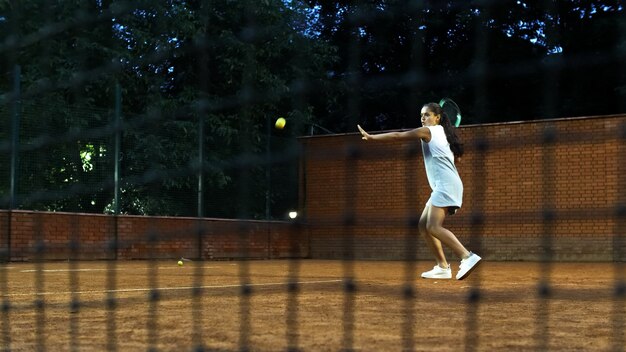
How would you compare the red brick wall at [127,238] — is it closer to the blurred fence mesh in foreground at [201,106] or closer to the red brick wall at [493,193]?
the blurred fence mesh in foreground at [201,106]

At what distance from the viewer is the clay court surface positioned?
121 inches

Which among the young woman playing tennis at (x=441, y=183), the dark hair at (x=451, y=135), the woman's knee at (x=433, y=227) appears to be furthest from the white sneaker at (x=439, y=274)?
the dark hair at (x=451, y=135)

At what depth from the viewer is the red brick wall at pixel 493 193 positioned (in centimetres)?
1274

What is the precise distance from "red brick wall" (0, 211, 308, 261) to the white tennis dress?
3818mm

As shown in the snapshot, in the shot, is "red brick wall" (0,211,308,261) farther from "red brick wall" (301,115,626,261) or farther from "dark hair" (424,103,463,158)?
"dark hair" (424,103,463,158)

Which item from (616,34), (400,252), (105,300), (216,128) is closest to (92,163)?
(216,128)

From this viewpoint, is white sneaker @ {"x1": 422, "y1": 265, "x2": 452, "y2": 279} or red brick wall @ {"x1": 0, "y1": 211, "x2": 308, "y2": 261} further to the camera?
red brick wall @ {"x1": 0, "y1": 211, "x2": 308, "y2": 261}

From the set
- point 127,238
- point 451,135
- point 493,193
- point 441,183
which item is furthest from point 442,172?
point 493,193

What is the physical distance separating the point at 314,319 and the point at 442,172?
280cm

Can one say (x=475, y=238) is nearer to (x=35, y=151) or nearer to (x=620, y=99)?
(x=35, y=151)

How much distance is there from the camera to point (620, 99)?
223 inches

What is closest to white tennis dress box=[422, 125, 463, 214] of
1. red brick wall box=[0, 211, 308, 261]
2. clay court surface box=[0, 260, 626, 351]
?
clay court surface box=[0, 260, 626, 351]

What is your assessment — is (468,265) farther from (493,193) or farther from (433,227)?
(493,193)

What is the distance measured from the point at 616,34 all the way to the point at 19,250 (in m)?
8.92
